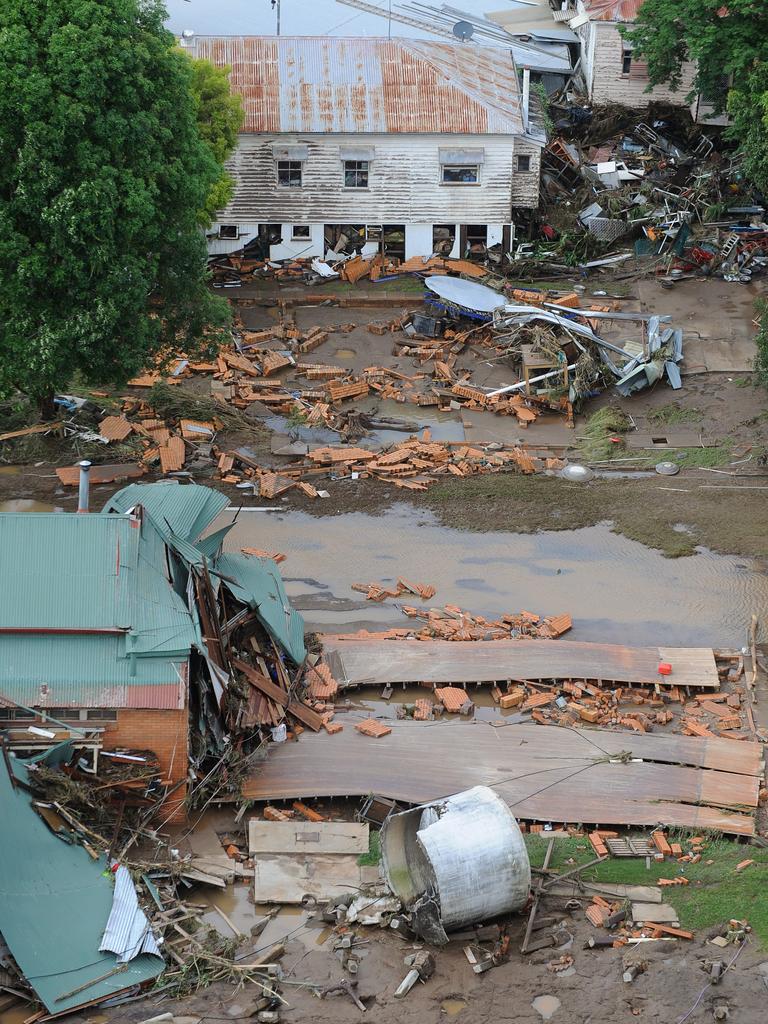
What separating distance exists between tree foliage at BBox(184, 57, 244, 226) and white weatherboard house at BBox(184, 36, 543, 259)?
284cm

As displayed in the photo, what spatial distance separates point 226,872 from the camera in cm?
1714

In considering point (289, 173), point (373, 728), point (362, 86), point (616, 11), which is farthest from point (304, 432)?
point (616, 11)

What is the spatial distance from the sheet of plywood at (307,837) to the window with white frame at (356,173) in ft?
83.6

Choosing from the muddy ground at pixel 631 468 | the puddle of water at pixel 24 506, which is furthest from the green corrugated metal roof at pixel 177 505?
the puddle of water at pixel 24 506

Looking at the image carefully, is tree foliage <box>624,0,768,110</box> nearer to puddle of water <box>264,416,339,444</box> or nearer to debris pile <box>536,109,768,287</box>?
debris pile <box>536,109,768,287</box>

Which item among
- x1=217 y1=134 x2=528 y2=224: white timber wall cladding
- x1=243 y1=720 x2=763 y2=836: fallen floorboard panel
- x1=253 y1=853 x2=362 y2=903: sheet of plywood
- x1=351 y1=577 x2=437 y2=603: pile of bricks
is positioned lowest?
x1=253 y1=853 x2=362 y2=903: sheet of plywood

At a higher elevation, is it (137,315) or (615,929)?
(137,315)

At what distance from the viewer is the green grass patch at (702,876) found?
16.2 meters

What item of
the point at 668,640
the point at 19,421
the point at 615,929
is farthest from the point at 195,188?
the point at 615,929

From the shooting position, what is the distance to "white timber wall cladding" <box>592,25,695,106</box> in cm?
4462

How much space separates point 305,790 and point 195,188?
14.0m

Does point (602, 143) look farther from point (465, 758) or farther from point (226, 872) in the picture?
point (226, 872)

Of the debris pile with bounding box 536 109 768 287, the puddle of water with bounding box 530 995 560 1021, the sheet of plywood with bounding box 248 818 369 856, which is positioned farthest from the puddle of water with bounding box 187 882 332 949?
the debris pile with bounding box 536 109 768 287

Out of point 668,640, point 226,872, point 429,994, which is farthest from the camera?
point 668,640
